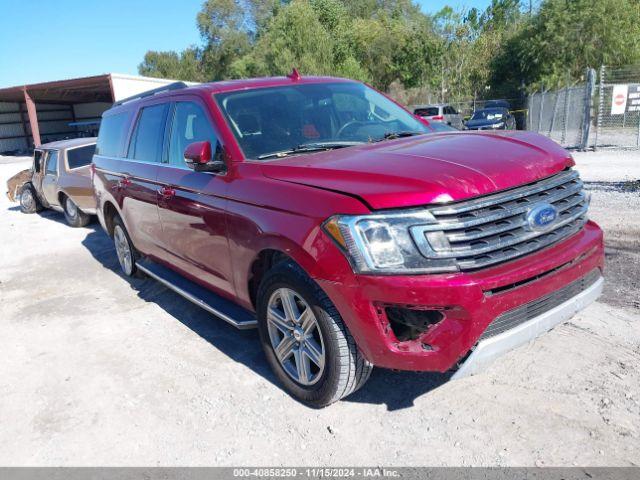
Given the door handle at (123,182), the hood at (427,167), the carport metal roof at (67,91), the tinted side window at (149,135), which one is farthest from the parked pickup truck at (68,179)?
the carport metal roof at (67,91)

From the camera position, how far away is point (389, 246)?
2674mm

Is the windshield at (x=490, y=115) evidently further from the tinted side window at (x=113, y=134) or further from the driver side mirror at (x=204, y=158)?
the driver side mirror at (x=204, y=158)

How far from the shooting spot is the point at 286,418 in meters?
3.32

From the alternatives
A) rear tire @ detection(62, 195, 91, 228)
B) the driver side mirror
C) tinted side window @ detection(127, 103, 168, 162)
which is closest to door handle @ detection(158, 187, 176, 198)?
tinted side window @ detection(127, 103, 168, 162)

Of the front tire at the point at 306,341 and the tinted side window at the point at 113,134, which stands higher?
the tinted side window at the point at 113,134

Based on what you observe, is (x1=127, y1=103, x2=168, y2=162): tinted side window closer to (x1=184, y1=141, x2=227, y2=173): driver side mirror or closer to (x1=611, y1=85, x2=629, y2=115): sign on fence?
(x1=184, y1=141, x2=227, y2=173): driver side mirror

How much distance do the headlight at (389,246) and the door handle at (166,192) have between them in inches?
89.1

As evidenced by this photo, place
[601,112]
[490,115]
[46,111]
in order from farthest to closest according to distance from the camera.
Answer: [46,111] < [490,115] < [601,112]

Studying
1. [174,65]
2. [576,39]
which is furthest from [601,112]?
[174,65]

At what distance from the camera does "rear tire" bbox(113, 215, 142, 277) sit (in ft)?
20.4

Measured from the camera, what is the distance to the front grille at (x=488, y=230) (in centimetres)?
265

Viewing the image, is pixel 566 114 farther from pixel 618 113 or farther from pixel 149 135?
pixel 149 135

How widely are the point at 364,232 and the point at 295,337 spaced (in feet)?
3.25

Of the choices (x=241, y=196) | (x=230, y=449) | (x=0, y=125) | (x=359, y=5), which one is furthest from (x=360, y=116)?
(x=359, y=5)
